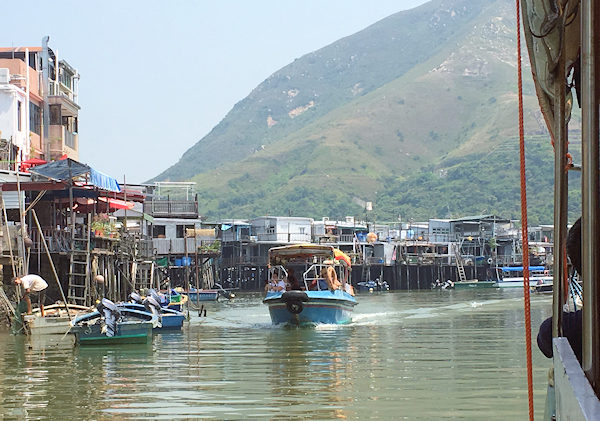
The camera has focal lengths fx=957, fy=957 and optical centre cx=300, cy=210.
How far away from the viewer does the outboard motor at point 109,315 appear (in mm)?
21688

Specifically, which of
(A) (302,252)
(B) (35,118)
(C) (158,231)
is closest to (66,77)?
(B) (35,118)

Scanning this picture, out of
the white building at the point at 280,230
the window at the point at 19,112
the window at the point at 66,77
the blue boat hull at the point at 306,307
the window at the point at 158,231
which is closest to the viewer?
the blue boat hull at the point at 306,307

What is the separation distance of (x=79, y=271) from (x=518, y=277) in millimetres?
53069

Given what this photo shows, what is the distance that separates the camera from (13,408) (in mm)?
13102

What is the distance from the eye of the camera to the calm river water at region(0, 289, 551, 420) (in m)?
12.7

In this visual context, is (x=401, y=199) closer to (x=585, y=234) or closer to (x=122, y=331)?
(x=122, y=331)

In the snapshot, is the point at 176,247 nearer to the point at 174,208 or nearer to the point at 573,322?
the point at 174,208

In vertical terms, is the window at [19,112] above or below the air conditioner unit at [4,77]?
below

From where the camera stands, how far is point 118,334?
2202cm

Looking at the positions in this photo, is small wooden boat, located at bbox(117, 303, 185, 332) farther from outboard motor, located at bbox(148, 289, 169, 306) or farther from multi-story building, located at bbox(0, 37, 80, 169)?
multi-story building, located at bbox(0, 37, 80, 169)

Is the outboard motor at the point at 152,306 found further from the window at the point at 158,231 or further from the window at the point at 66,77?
the window at the point at 158,231

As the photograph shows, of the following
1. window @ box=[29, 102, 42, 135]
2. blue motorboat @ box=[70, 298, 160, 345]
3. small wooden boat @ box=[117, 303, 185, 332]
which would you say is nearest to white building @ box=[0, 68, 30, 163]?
window @ box=[29, 102, 42, 135]

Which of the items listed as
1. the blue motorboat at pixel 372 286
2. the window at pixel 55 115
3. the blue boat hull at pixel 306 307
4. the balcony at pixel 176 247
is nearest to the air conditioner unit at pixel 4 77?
the window at pixel 55 115

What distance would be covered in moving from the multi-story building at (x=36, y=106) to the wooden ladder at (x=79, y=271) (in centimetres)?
673
